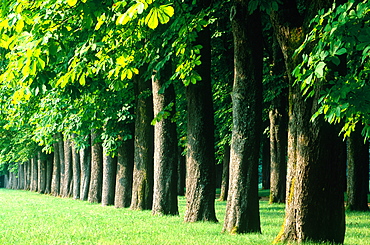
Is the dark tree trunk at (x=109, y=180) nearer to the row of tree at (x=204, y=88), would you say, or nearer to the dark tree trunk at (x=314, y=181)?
the row of tree at (x=204, y=88)

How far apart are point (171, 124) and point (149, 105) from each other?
2.98 m

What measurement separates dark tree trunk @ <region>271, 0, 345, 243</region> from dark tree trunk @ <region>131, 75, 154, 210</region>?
9807 mm

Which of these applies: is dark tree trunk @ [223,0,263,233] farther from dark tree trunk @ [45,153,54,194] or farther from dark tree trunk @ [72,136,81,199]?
dark tree trunk @ [45,153,54,194]

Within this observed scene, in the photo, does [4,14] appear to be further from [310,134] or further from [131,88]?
[131,88]

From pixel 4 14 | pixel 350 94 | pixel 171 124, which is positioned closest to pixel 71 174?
pixel 171 124

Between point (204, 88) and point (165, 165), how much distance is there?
338 cm

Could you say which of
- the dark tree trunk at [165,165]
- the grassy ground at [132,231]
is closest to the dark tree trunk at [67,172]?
the grassy ground at [132,231]

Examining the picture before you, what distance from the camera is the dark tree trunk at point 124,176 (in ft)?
69.2

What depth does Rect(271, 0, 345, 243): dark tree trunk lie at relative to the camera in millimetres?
9203

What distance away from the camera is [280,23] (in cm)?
1004

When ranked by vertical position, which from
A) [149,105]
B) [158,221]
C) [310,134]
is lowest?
[158,221]

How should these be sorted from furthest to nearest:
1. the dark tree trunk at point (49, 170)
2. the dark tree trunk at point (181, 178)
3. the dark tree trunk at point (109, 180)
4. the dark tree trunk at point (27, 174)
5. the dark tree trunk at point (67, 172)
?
the dark tree trunk at point (27, 174)
the dark tree trunk at point (49, 170)
the dark tree trunk at point (181, 178)
the dark tree trunk at point (67, 172)
the dark tree trunk at point (109, 180)

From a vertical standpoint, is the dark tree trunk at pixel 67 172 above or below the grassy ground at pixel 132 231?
above

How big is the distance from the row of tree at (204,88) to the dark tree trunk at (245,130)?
0.02m
